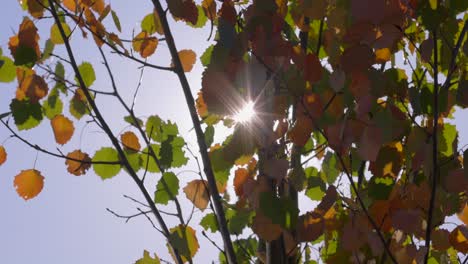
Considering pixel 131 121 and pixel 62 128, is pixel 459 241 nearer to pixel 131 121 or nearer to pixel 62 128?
pixel 131 121

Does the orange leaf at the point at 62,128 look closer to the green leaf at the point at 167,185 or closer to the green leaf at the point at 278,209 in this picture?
the green leaf at the point at 167,185

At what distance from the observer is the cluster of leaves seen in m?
1.54

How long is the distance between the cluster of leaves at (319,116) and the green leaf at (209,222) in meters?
0.09

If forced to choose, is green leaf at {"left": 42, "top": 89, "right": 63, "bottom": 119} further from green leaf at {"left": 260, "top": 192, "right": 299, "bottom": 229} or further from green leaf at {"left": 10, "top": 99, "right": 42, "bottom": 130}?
green leaf at {"left": 260, "top": 192, "right": 299, "bottom": 229}

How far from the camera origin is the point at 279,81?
5.41ft

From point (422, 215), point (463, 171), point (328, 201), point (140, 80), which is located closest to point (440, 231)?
point (422, 215)

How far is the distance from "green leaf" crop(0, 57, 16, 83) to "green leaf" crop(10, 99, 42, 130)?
0.36 ft

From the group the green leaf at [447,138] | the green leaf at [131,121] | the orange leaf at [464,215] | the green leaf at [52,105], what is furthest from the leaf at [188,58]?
the orange leaf at [464,215]

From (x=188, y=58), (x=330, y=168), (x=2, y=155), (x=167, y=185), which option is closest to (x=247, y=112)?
(x=167, y=185)

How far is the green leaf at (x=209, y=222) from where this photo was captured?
83.0 inches

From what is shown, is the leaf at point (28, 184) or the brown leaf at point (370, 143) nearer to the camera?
the brown leaf at point (370, 143)

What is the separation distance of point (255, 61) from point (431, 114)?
0.54m

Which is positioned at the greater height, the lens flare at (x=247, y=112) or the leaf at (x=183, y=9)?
the leaf at (x=183, y=9)

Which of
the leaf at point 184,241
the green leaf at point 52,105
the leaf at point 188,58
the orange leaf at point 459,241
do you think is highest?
the leaf at point 188,58
